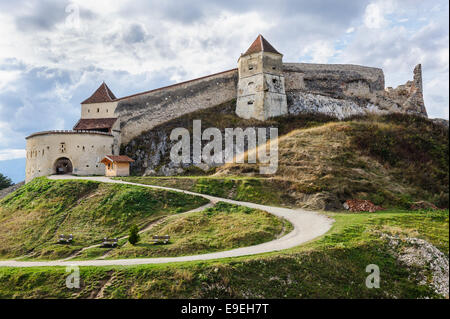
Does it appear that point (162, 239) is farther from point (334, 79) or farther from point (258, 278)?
point (334, 79)

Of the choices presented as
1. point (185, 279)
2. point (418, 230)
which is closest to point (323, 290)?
point (185, 279)

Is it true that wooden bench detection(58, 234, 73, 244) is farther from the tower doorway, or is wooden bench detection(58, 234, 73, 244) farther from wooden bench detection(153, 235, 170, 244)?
the tower doorway

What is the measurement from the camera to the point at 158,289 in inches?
436

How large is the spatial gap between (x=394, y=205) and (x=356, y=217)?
12.5ft

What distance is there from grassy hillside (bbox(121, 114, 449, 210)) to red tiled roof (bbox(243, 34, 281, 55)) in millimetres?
11904

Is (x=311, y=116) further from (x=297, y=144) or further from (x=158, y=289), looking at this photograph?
(x=158, y=289)

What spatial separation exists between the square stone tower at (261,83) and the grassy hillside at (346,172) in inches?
304

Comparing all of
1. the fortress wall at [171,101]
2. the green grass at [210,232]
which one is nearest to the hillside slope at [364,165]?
the green grass at [210,232]

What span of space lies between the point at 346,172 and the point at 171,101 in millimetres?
20696

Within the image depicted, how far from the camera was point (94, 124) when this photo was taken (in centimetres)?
3581

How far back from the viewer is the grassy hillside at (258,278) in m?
11.2

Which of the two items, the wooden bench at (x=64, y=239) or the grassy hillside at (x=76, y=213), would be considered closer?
the wooden bench at (x=64, y=239)

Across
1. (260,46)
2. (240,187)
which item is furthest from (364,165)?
(260,46)

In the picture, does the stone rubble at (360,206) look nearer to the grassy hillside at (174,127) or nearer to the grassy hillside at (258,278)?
the grassy hillside at (258,278)
